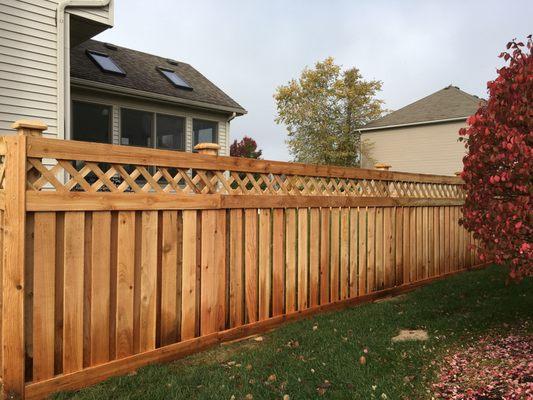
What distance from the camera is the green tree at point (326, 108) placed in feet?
96.8

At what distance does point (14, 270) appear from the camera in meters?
2.57

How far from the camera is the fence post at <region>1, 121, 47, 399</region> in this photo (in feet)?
8.42

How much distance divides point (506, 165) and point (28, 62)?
6.86m

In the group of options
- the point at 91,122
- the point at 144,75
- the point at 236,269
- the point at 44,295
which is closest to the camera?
the point at 44,295

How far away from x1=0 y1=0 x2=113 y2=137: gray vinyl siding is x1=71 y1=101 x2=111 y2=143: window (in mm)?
4007

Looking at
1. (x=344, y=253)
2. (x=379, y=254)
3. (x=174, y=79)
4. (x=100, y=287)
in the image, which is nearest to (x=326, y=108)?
(x=174, y=79)

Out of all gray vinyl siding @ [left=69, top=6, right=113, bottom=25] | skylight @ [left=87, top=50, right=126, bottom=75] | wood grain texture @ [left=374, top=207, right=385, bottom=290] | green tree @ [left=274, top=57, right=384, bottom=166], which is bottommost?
wood grain texture @ [left=374, top=207, right=385, bottom=290]

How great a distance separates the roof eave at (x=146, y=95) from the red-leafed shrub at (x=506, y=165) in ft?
31.2

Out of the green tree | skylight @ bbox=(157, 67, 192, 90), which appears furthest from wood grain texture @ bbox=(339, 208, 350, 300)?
the green tree

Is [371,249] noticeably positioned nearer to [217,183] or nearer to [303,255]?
[303,255]

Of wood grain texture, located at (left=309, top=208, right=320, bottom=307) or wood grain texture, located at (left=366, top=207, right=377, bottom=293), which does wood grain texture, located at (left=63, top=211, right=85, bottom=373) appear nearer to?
wood grain texture, located at (left=309, top=208, right=320, bottom=307)

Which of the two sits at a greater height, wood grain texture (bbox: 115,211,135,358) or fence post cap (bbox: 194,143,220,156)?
fence post cap (bbox: 194,143,220,156)

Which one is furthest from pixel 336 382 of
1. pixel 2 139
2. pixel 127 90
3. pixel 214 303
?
pixel 127 90

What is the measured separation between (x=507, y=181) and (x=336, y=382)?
1850 mm
